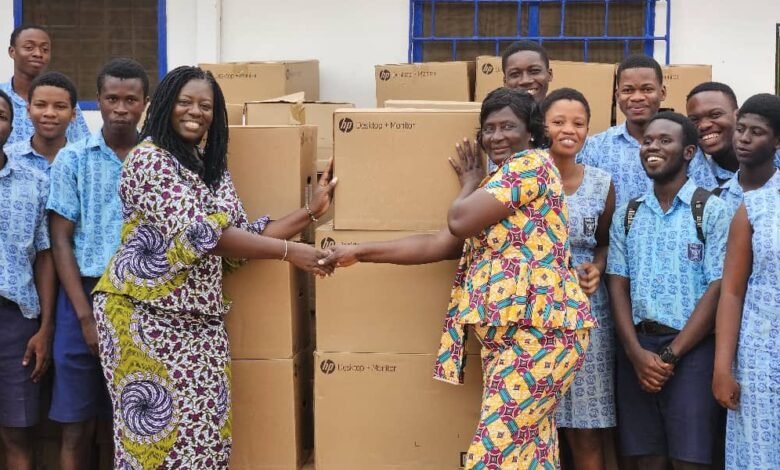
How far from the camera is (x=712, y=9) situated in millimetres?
5508

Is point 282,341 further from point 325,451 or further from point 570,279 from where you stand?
point 570,279

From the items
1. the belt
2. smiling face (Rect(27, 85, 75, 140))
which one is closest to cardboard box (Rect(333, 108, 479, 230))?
the belt

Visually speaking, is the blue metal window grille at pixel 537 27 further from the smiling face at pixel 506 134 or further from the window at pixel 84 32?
the smiling face at pixel 506 134

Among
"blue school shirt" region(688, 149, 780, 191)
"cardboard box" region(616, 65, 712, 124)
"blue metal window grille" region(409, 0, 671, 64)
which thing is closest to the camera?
"blue school shirt" region(688, 149, 780, 191)

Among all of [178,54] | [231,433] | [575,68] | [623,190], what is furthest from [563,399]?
[178,54]

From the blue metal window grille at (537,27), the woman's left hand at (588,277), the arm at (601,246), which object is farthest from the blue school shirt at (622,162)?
the blue metal window grille at (537,27)

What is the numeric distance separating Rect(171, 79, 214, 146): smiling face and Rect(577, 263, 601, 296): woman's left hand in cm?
126

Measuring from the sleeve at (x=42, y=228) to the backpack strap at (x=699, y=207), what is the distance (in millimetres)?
2107

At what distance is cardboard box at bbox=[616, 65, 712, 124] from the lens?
4355 mm

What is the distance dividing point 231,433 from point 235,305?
425 mm

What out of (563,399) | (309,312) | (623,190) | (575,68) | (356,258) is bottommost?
(563,399)

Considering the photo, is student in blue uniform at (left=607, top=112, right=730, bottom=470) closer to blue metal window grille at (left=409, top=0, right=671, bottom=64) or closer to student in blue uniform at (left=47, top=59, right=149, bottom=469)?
student in blue uniform at (left=47, top=59, right=149, bottom=469)

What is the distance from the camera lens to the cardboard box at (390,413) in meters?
3.11

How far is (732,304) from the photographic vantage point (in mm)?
2680
